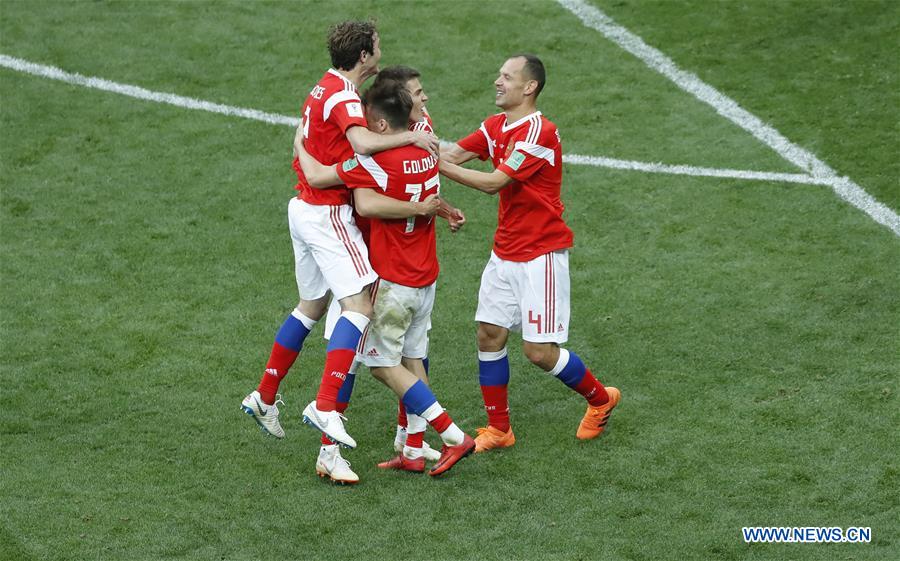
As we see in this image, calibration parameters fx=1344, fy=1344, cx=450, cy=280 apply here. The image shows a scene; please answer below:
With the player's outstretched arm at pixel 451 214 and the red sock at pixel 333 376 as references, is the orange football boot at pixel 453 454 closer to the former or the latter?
Result: the red sock at pixel 333 376

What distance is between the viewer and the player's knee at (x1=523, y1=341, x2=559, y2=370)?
726 cm

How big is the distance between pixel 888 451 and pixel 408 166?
291 cm

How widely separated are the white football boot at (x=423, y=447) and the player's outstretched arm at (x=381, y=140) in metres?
1.61

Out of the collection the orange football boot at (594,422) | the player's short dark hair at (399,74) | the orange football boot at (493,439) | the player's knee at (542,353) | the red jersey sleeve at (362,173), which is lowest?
the orange football boot at (493,439)

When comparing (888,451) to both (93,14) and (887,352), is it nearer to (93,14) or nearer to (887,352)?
(887,352)

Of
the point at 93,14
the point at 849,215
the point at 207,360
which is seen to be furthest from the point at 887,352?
the point at 93,14

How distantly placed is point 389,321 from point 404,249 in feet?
1.26

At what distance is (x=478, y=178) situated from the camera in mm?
6938

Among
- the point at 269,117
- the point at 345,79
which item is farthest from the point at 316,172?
the point at 269,117

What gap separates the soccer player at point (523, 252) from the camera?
7.02 meters

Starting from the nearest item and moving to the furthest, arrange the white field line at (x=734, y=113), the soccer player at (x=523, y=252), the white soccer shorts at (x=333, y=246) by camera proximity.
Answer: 1. the white soccer shorts at (x=333, y=246)
2. the soccer player at (x=523, y=252)
3. the white field line at (x=734, y=113)

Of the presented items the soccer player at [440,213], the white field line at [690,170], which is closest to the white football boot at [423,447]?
the soccer player at [440,213]

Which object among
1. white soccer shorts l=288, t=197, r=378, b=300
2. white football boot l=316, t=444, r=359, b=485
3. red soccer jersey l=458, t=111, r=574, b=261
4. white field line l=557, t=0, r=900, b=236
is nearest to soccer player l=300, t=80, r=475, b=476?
white soccer shorts l=288, t=197, r=378, b=300

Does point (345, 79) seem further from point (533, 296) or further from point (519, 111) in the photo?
point (533, 296)
